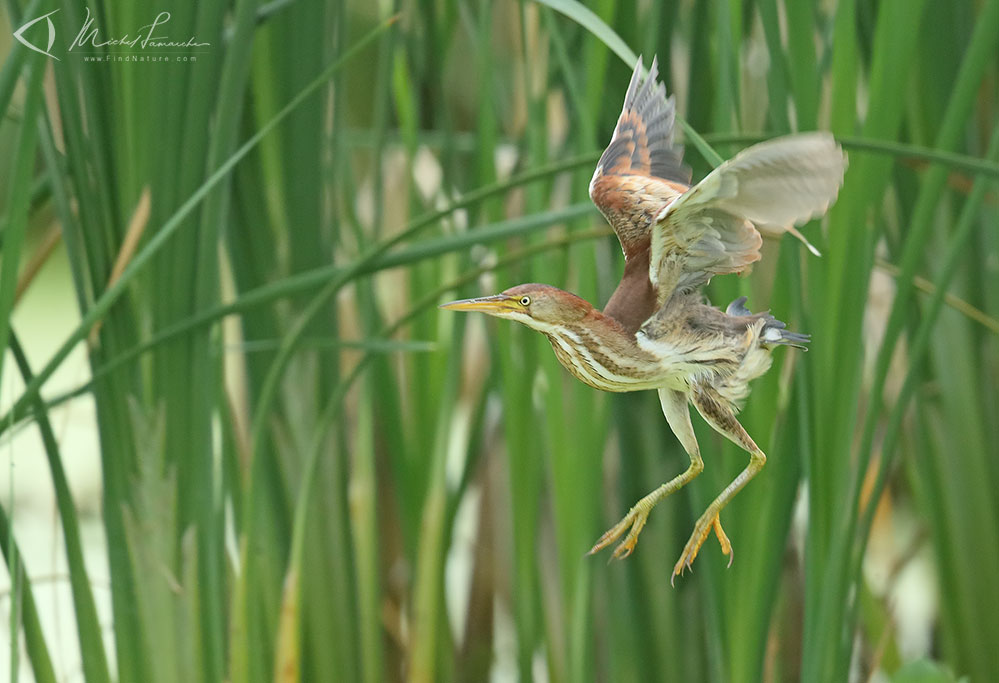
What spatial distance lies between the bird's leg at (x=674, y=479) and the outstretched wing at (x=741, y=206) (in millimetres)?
30

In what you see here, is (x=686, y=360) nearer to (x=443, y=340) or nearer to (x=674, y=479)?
(x=674, y=479)

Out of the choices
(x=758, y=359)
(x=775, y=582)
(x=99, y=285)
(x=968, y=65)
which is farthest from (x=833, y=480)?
(x=99, y=285)

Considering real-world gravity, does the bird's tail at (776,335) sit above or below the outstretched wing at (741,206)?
below

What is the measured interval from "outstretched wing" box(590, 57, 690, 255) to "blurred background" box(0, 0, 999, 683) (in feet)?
0.06

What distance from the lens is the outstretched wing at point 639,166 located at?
285 millimetres

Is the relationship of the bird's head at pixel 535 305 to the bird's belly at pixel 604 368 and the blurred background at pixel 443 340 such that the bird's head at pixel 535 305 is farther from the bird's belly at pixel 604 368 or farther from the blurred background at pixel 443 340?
the blurred background at pixel 443 340

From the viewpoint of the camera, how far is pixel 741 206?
8.5 inches

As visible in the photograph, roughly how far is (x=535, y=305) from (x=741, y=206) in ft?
0.15

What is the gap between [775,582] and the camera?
57 cm

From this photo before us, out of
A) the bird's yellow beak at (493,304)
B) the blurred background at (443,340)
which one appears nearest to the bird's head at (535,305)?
the bird's yellow beak at (493,304)

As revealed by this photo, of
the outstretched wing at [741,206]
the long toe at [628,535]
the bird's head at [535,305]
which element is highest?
the outstretched wing at [741,206]

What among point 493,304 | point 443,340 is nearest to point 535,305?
point 493,304

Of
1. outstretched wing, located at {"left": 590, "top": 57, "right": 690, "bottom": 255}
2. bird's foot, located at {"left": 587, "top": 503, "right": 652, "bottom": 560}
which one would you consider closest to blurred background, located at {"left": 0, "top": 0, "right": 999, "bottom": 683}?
outstretched wing, located at {"left": 590, "top": 57, "right": 690, "bottom": 255}

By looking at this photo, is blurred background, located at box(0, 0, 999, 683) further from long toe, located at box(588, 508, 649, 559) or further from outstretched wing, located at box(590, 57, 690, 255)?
long toe, located at box(588, 508, 649, 559)
